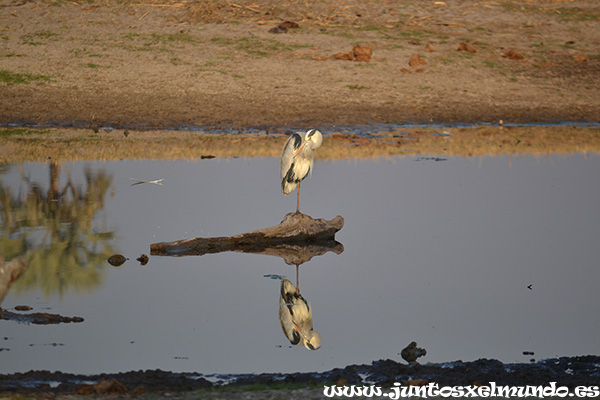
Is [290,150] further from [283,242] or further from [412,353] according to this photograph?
[412,353]

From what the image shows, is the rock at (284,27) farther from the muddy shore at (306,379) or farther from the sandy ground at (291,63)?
the muddy shore at (306,379)

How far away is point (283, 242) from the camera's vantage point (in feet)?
36.6

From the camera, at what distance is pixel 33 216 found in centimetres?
1247

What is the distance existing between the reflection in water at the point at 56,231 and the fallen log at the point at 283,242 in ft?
2.65

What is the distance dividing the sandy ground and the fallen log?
25.3 ft

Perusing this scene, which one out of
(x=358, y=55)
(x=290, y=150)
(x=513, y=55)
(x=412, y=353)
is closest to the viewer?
(x=412, y=353)

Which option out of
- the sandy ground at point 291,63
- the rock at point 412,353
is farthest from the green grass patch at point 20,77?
the rock at point 412,353

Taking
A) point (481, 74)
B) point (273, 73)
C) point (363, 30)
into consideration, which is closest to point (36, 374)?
point (273, 73)

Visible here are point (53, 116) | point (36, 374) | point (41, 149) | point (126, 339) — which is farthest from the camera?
point (53, 116)

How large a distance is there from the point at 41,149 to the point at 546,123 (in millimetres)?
9657

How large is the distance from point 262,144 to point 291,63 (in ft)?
15.4

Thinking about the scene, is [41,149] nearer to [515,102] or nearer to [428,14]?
[515,102]

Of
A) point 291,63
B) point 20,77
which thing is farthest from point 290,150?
point 20,77

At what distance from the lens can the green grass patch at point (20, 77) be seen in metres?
20.5
